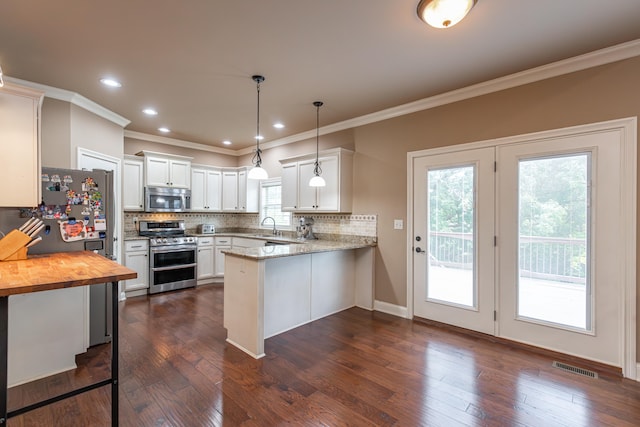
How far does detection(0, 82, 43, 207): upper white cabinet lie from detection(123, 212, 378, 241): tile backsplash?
116 inches

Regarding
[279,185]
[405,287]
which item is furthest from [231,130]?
[405,287]

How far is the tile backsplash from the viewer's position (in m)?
4.34

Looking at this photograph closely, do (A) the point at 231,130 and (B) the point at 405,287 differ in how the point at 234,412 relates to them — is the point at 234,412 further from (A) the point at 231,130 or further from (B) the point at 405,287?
(A) the point at 231,130

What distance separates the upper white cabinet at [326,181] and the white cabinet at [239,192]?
4.57 ft

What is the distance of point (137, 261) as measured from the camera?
4738 mm

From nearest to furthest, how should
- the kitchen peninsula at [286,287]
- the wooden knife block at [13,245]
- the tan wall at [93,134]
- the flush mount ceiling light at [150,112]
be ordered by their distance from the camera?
1. the wooden knife block at [13,245]
2. the kitchen peninsula at [286,287]
3. the tan wall at [93,134]
4. the flush mount ceiling light at [150,112]

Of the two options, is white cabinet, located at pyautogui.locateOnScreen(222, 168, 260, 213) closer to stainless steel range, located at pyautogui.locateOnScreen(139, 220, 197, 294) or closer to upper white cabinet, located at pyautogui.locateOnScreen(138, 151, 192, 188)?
upper white cabinet, located at pyautogui.locateOnScreen(138, 151, 192, 188)

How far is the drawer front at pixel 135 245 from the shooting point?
4.62 m

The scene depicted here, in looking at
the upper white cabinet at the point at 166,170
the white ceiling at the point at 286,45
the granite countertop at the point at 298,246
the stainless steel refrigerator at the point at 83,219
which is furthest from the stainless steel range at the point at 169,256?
the white ceiling at the point at 286,45

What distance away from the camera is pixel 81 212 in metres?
2.73

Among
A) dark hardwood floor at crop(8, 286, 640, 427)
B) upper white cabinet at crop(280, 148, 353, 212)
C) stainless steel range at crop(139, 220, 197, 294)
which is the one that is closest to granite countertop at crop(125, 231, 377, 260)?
stainless steel range at crop(139, 220, 197, 294)

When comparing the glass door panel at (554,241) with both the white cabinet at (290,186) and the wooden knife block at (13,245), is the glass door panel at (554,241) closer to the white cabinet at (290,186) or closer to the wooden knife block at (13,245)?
the white cabinet at (290,186)

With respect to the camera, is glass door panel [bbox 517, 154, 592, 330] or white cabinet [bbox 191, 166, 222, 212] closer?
glass door panel [bbox 517, 154, 592, 330]

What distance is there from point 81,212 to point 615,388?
458 cm
